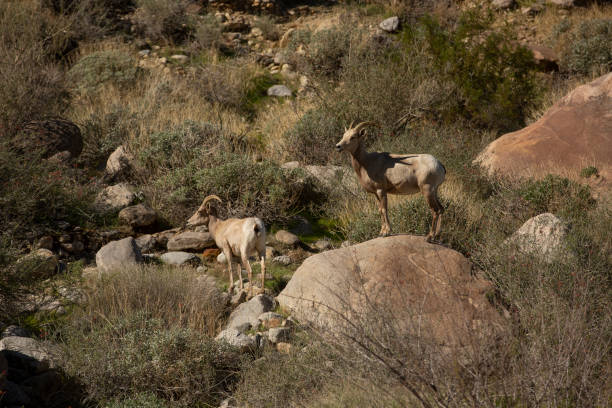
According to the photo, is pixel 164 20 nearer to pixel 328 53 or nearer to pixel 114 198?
pixel 328 53

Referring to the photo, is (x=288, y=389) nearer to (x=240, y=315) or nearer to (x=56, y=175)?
(x=240, y=315)

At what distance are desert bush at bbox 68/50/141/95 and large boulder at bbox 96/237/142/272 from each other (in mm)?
7961

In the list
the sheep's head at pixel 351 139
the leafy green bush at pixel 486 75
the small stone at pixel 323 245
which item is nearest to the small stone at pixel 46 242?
the small stone at pixel 323 245

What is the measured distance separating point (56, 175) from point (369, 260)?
232 inches

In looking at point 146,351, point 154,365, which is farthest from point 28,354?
point 154,365

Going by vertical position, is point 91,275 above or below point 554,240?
below

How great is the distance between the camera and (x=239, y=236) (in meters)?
7.50

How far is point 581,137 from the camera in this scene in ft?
34.9

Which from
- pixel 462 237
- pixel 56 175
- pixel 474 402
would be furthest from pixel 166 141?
pixel 474 402

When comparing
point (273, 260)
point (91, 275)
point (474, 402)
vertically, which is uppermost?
point (474, 402)

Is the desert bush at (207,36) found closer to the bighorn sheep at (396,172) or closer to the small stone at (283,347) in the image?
the bighorn sheep at (396,172)

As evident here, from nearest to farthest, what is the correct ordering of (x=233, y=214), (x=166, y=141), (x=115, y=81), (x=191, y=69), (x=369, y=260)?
(x=369, y=260) < (x=233, y=214) < (x=166, y=141) < (x=115, y=81) < (x=191, y=69)

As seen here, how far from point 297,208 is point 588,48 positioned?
422 inches

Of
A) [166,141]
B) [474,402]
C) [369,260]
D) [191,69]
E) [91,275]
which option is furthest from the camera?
[191,69]
